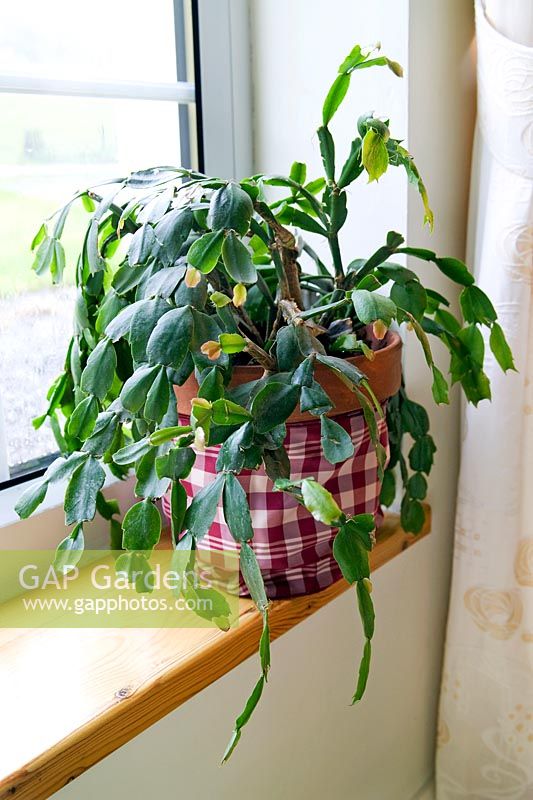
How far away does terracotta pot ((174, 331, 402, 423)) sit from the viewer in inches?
34.4

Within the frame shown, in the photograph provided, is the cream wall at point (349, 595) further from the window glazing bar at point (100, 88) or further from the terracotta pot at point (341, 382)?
the terracotta pot at point (341, 382)

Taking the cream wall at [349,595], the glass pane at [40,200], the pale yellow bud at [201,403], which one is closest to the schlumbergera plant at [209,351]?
the pale yellow bud at [201,403]

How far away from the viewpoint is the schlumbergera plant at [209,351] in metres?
0.72

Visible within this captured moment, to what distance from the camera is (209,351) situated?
2.37ft

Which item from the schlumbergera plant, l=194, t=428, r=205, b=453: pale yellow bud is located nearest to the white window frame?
the schlumbergera plant

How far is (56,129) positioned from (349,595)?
0.73m

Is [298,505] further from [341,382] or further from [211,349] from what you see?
[211,349]

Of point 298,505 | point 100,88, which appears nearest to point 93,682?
point 298,505

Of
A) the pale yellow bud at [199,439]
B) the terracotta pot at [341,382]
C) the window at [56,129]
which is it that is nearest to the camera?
the pale yellow bud at [199,439]

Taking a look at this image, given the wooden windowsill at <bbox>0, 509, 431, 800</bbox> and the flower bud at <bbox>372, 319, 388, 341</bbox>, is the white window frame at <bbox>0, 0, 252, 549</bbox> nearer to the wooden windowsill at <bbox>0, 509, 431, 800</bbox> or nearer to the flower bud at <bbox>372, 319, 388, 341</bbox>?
the wooden windowsill at <bbox>0, 509, 431, 800</bbox>

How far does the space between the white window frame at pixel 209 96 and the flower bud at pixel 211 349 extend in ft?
1.39

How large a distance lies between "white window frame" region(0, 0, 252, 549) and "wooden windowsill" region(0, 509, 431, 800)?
17 cm

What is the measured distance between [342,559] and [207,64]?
79 centimetres

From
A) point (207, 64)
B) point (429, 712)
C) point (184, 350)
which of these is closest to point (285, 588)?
point (184, 350)
